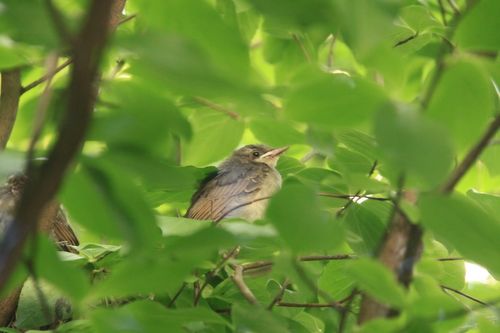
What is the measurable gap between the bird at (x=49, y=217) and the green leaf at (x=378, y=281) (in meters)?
0.85

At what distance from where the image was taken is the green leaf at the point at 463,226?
31.4 inches

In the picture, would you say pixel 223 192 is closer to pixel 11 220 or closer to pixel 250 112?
pixel 11 220

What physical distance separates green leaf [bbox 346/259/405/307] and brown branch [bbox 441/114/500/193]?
105 mm

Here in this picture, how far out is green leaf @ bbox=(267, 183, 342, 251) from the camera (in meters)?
0.81

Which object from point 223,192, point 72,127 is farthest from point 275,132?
point 223,192

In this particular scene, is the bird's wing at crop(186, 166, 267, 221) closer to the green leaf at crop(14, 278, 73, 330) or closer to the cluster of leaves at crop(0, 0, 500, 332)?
the green leaf at crop(14, 278, 73, 330)

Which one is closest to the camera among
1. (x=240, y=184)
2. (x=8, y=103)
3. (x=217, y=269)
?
(x=217, y=269)

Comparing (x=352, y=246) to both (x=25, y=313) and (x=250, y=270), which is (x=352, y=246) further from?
(x=25, y=313)

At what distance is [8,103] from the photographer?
7.02 feet

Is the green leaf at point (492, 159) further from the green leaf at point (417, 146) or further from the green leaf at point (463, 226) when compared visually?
the green leaf at point (417, 146)

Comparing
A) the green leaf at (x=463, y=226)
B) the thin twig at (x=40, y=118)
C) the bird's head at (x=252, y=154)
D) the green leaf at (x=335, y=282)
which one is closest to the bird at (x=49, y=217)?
the green leaf at (x=335, y=282)

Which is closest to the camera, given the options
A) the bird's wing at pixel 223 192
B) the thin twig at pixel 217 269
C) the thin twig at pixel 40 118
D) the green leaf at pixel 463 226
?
→ the thin twig at pixel 40 118

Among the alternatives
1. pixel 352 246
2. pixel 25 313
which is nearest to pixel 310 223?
pixel 352 246

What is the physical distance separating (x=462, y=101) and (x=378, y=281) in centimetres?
20
